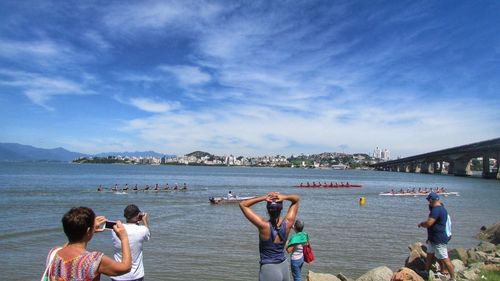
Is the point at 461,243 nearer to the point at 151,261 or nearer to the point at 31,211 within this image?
the point at 151,261

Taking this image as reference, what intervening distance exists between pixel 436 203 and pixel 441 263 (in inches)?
65.8

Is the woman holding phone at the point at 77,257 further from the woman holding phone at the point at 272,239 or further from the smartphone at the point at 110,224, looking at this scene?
the woman holding phone at the point at 272,239

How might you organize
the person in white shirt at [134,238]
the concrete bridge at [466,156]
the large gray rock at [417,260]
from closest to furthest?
the person in white shirt at [134,238]
the large gray rock at [417,260]
the concrete bridge at [466,156]

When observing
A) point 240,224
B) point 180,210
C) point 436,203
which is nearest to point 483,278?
point 436,203

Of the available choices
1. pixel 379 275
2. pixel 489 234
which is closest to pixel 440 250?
pixel 379 275

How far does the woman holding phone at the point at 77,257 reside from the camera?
4086mm

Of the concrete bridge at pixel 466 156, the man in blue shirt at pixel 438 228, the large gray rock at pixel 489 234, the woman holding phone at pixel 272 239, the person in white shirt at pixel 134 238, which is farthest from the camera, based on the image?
the concrete bridge at pixel 466 156

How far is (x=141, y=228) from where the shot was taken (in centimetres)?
657

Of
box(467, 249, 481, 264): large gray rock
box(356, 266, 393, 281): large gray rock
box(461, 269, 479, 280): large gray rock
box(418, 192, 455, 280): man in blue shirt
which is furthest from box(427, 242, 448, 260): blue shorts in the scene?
box(467, 249, 481, 264): large gray rock

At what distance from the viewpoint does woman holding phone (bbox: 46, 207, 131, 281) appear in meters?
4.09

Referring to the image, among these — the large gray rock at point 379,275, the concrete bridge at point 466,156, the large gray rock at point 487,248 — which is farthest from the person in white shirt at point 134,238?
the concrete bridge at point 466,156

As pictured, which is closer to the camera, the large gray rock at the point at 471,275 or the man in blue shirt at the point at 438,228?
the man in blue shirt at the point at 438,228

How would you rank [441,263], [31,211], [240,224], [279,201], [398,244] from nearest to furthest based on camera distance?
[279,201] < [441,263] < [398,244] < [240,224] < [31,211]

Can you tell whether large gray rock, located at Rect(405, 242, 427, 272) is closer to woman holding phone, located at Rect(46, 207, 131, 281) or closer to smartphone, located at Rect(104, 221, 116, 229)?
smartphone, located at Rect(104, 221, 116, 229)
